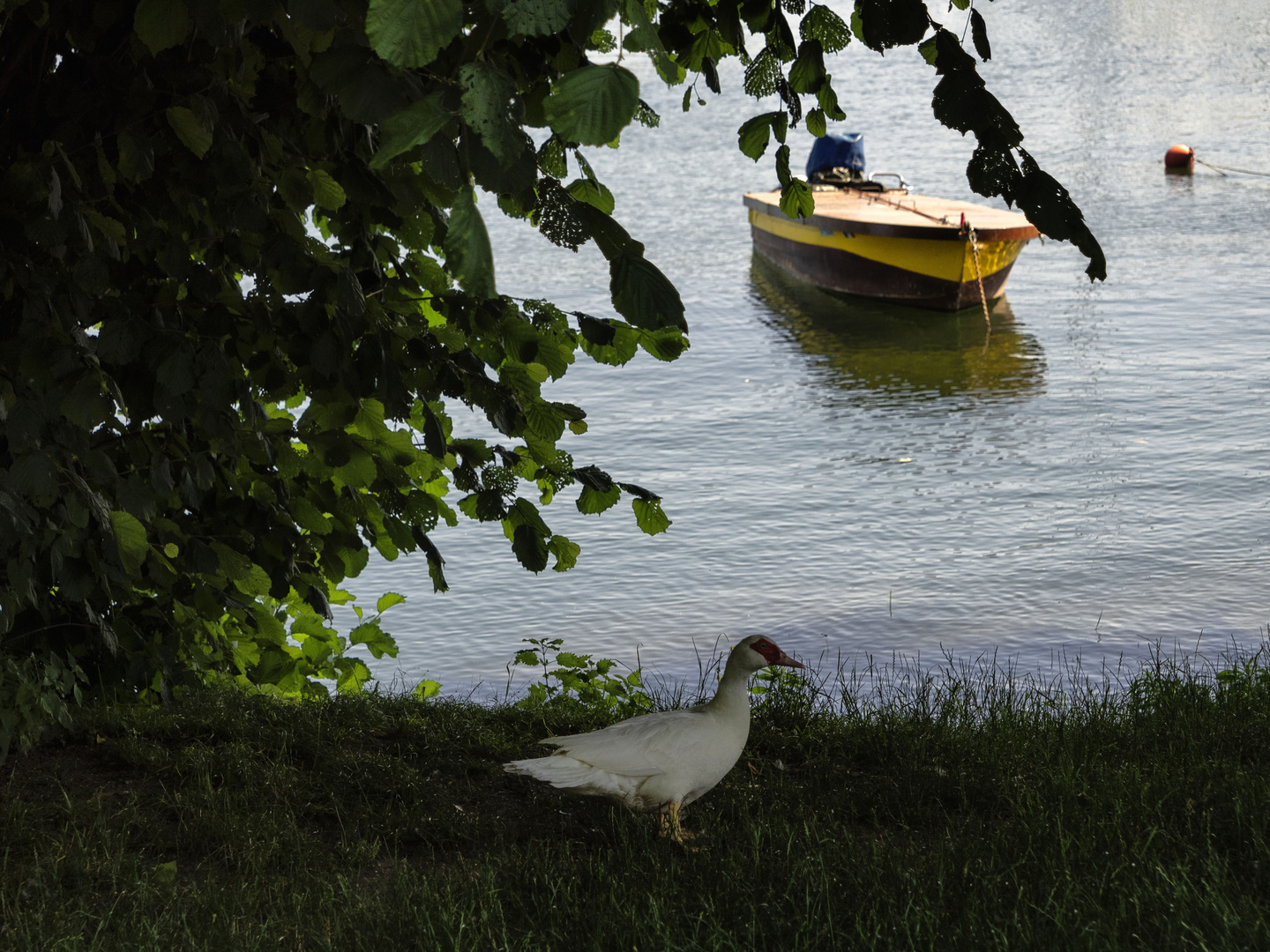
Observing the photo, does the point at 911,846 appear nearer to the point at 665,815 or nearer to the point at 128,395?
the point at 665,815

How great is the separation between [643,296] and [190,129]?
6.85 ft

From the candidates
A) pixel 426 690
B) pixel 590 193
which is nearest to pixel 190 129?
pixel 590 193

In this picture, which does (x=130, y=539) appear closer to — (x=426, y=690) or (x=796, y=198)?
(x=796, y=198)

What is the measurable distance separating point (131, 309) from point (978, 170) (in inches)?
98.7

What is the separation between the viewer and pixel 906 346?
2119 cm

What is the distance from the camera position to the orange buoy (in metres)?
31.2

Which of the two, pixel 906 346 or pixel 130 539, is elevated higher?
pixel 130 539

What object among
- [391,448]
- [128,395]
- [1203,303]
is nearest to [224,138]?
[128,395]

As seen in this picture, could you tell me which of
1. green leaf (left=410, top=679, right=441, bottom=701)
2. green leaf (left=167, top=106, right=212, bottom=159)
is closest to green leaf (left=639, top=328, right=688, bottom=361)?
green leaf (left=167, top=106, right=212, bottom=159)

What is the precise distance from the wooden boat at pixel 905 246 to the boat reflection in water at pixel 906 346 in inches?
13.2

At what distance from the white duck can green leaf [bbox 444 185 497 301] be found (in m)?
2.49

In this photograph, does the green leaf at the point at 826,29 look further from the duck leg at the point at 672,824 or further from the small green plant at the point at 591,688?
the small green plant at the point at 591,688

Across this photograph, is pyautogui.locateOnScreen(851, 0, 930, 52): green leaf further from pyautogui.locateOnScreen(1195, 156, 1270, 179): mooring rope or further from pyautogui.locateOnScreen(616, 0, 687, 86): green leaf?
pyautogui.locateOnScreen(1195, 156, 1270, 179): mooring rope

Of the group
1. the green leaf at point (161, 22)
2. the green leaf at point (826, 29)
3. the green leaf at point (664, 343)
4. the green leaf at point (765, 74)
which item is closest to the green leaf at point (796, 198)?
the green leaf at point (765, 74)
